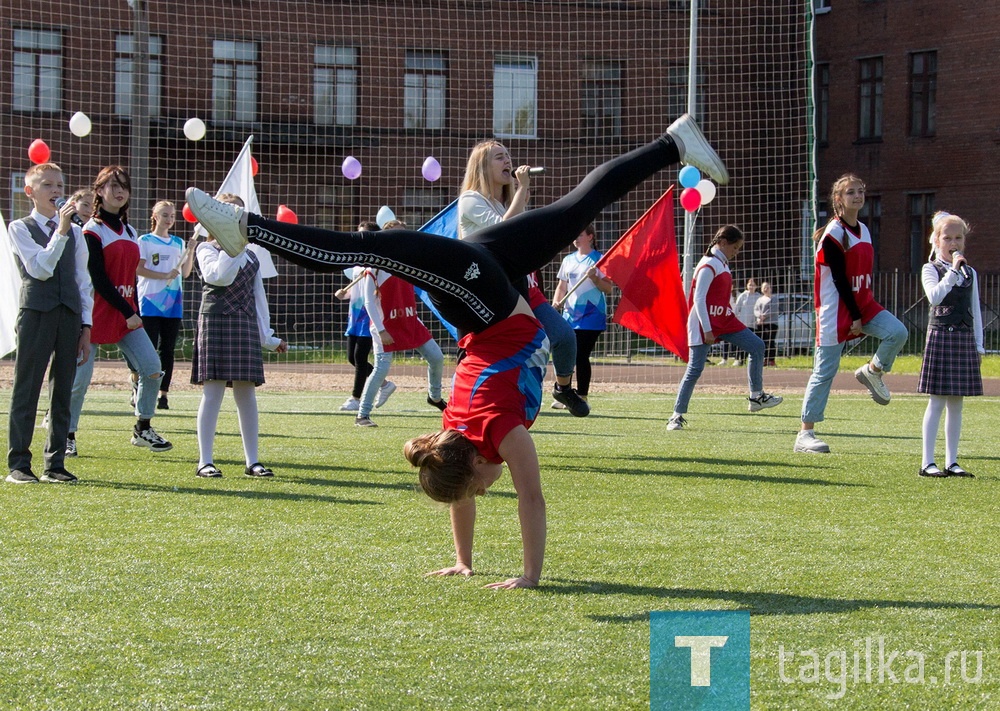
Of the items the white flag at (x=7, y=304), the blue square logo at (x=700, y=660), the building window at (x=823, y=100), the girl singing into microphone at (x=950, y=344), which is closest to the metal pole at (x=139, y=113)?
the white flag at (x=7, y=304)

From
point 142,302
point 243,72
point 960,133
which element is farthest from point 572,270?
point 960,133

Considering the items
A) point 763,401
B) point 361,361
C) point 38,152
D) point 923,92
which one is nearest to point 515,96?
point 923,92

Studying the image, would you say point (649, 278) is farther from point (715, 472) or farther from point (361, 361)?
point (715, 472)

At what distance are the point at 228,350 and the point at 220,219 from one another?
2622 millimetres

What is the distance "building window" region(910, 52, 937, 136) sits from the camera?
114 ft

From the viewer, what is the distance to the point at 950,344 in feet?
25.7

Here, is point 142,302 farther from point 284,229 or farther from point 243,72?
point 243,72

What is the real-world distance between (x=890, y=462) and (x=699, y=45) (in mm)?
22420

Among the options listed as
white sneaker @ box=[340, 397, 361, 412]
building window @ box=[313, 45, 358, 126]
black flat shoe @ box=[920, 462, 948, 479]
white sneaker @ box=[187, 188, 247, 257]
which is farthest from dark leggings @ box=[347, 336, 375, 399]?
building window @ box=[313, 45, 358, 126]

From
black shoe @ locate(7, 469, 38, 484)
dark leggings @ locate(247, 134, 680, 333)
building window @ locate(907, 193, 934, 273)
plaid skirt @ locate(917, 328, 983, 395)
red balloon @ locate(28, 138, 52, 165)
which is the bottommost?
black shoe @ locate(7, 469, 38, 484)

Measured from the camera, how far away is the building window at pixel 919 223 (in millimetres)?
35125

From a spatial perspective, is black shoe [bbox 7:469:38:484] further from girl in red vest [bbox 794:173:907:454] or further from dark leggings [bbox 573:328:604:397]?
dark leggings [bbox 573:328:604:397]

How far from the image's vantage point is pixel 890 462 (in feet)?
28.7

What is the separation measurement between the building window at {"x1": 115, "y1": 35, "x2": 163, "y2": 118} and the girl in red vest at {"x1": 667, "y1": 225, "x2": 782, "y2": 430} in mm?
20346
